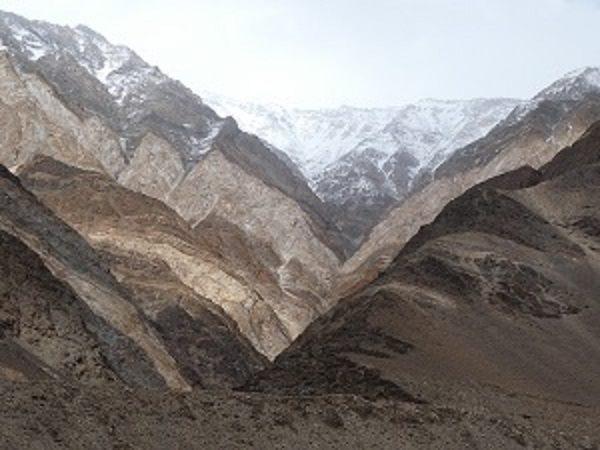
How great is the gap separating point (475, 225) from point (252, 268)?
55.5 metres

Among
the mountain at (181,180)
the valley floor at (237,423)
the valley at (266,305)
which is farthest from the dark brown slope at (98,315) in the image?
the valley floor at (237,423)

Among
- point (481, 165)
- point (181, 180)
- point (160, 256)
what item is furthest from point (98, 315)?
point (481, 165)

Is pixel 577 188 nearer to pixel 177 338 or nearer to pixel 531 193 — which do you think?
pixel 531 193

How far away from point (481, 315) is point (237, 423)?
1167 inches

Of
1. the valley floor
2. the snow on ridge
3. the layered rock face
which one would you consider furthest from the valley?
the snow on ridge

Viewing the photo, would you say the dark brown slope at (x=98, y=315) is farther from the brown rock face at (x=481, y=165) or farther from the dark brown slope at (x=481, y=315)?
the brown rock face at (x=481, y=165)

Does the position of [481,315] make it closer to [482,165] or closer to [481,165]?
[482,165]

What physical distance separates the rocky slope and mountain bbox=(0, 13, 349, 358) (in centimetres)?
561

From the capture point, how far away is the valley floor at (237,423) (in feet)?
70.3

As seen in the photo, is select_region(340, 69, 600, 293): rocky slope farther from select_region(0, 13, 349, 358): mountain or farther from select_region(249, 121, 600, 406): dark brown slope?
select_region(249, 121, 600, 406): dark brown slope

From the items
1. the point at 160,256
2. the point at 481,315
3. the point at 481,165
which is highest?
the point at 481,165

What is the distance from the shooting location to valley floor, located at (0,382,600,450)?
2144cm

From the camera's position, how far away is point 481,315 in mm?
52000

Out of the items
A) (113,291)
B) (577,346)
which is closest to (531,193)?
(577,346)
